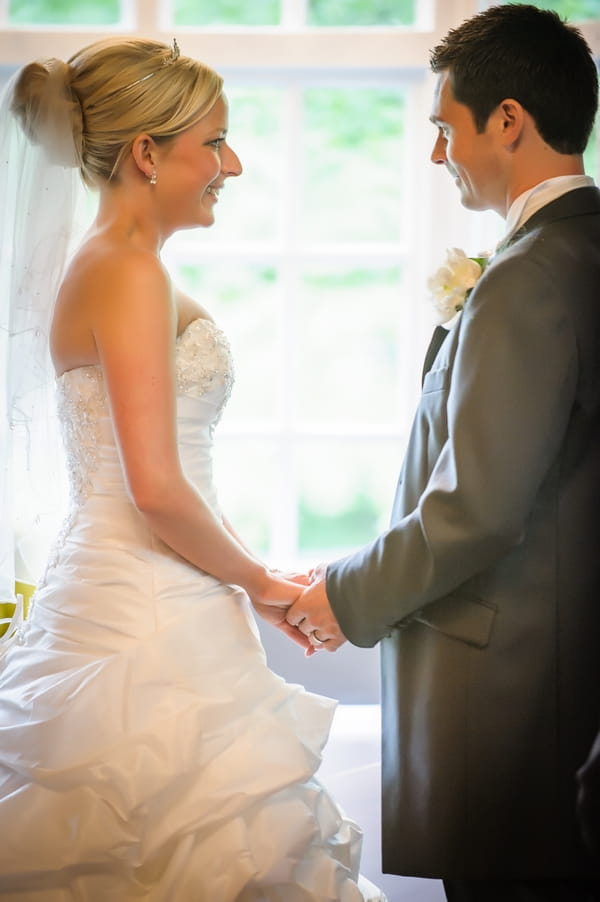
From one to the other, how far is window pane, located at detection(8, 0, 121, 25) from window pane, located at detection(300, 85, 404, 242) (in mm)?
743

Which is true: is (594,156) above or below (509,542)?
above

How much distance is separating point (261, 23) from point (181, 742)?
8.38 ft

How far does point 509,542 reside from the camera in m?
1.59

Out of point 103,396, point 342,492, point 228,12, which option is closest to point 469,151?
point 103,396

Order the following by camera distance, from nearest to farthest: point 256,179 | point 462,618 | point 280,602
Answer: point 462,618, point 280,602, point 256,179

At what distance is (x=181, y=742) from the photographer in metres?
1.65

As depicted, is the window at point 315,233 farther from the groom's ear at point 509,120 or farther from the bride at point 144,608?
the groom's ear at point 509,120

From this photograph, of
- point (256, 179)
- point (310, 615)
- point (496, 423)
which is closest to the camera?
point (496, 423)

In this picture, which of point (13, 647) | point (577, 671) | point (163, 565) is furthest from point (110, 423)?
point (577, 671)

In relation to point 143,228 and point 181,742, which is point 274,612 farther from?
point 143,228

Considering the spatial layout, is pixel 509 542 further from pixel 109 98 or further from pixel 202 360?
pixel 109 98

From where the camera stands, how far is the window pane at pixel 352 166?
3340mm

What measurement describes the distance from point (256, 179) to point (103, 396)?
1794mm

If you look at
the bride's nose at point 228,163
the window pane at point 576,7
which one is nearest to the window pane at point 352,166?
the window pane at point 576,7
